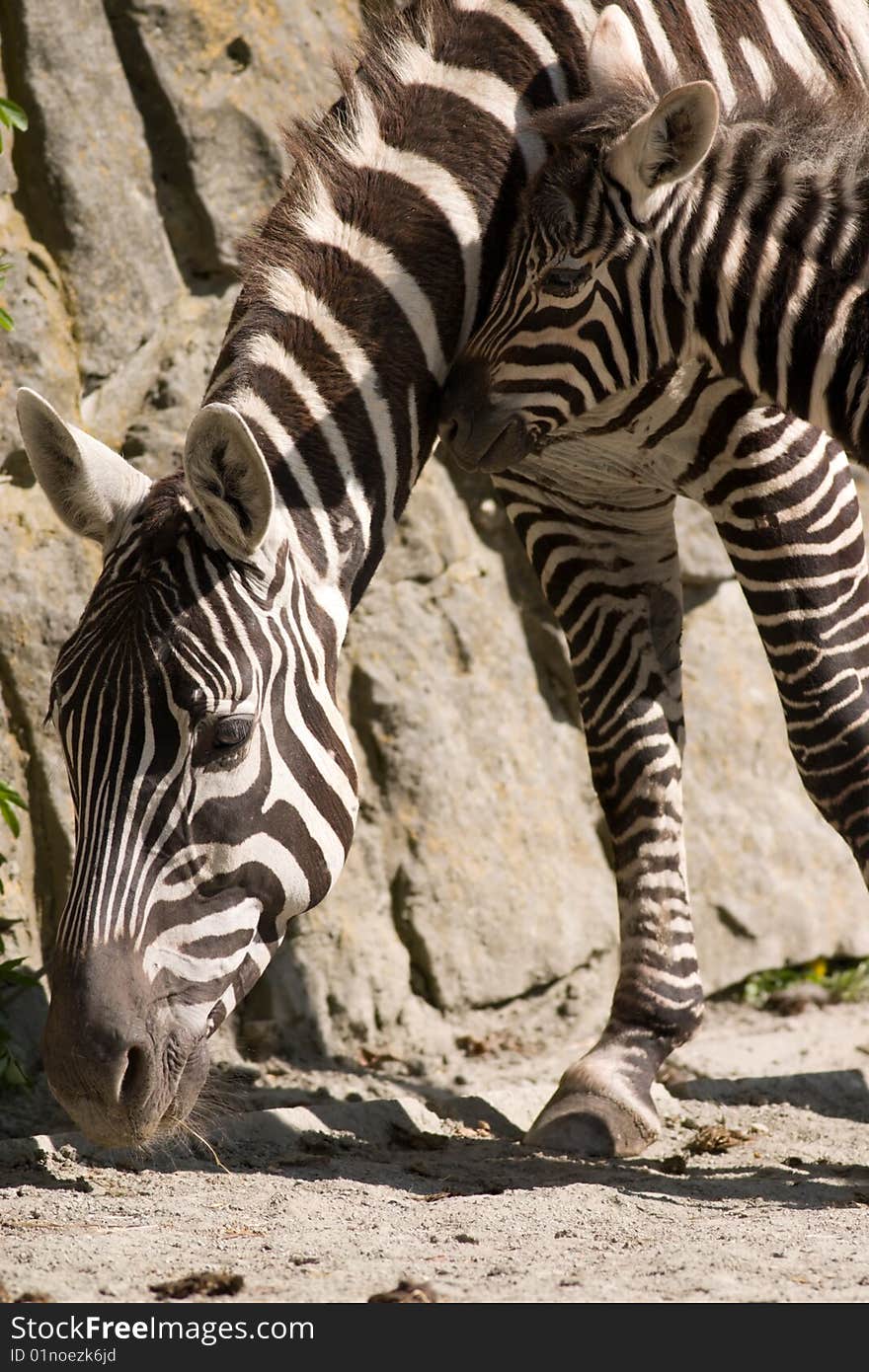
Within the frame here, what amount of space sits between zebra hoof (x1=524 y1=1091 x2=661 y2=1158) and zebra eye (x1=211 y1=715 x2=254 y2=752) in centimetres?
213

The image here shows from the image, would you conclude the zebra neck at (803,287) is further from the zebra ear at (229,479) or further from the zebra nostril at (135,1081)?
the zebra nostril at (135,1081)

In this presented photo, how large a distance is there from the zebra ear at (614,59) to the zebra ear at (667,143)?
10.8 inches

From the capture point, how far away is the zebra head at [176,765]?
3609 mm

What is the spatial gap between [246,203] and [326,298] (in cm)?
243

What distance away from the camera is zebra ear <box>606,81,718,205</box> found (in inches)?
162

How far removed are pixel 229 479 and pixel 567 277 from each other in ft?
4.14

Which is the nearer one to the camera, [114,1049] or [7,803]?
[114,1049]

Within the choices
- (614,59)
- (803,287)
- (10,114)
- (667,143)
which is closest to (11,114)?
(10,114)

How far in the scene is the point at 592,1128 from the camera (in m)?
5.19

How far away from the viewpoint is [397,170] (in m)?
4.60

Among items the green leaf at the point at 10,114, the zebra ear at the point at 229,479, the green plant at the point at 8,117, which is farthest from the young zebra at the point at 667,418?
the green leaf at the point at 10,114

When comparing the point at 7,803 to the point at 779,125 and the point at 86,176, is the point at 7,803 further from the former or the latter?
the point at 779,125

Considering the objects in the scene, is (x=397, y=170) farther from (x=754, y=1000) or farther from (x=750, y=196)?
(x=754, y=1000)
